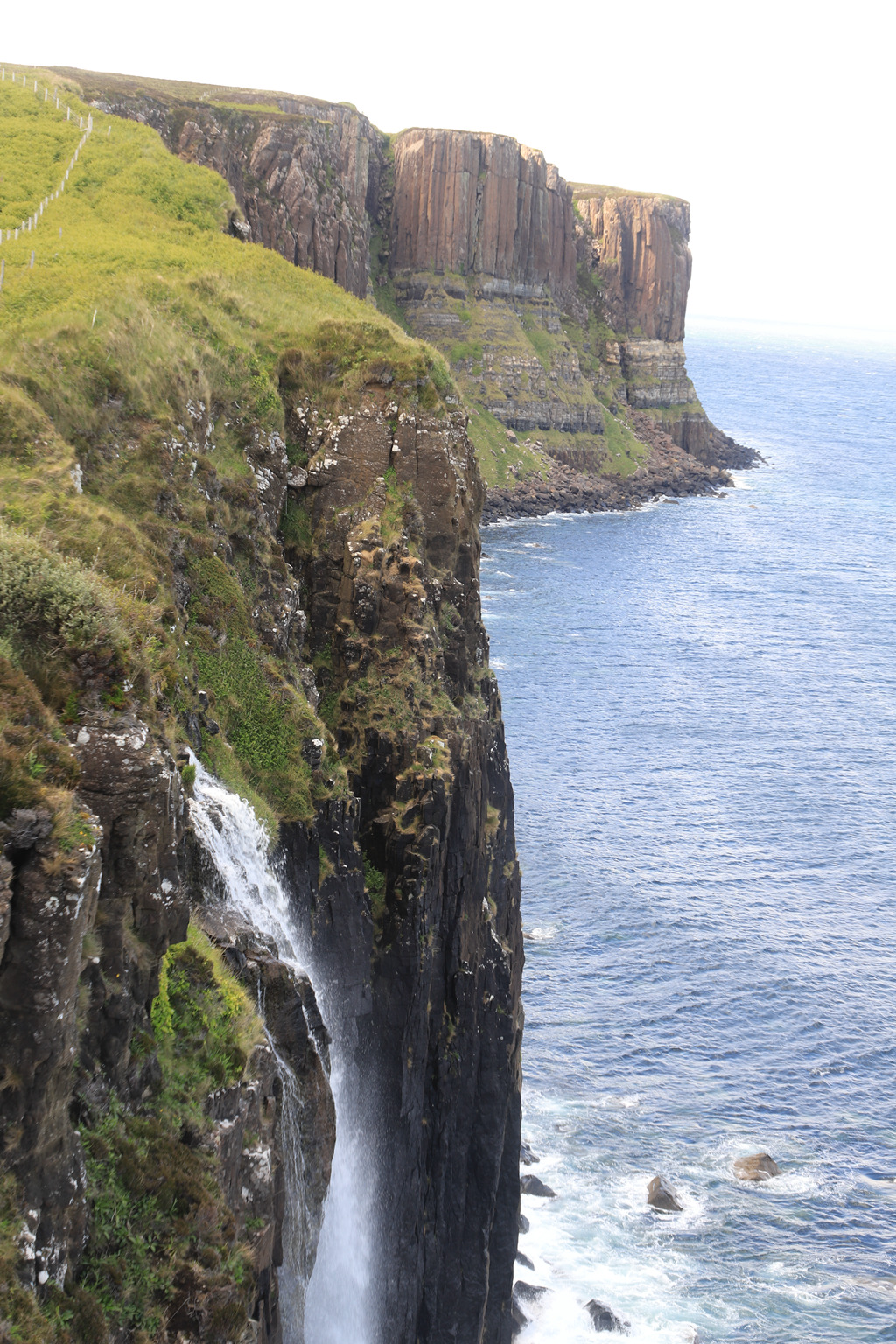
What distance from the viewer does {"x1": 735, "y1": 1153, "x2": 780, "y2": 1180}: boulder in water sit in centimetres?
4025

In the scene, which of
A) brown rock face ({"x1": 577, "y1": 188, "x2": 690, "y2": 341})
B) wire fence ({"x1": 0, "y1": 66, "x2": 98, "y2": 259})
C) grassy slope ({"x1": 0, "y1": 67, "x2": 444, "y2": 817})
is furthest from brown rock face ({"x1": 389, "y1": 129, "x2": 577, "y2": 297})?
grassy slope ({"x1": 0, "y1": 67, "x2": 444, "y2": 817})

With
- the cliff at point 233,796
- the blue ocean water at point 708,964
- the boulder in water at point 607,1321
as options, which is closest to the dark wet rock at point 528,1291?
the blue ocean water at point 708,964

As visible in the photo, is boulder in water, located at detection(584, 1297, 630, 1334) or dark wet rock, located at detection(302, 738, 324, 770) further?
boulder in water, located at detection(584, 1297, 630, 1334)

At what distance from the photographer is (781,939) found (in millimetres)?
52812

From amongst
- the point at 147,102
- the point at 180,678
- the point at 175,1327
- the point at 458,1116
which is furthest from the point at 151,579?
the point at 147,102

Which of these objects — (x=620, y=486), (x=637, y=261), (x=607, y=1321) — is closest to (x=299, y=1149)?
(x=607, y=1321)

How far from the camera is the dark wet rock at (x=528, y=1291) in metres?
36.1

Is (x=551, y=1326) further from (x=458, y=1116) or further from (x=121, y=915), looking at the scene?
(x=121, y=915)

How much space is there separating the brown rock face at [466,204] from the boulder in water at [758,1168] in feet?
488

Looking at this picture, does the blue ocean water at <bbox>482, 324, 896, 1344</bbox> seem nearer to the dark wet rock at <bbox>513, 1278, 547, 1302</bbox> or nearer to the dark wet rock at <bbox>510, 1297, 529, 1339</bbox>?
the dark wet rock at <bbox>513, 1278, 547, 1302</bbox>

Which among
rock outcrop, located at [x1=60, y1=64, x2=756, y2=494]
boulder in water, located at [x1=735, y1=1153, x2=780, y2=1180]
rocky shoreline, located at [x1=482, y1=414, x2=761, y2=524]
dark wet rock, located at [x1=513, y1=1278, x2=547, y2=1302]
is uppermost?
rock outcrop, located at [x1=60, y1=64, x2=756, y2=494]

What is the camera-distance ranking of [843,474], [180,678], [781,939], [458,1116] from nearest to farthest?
[180,678], [458,1116], [781,939], [843,474]

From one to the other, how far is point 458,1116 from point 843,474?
17454 cm

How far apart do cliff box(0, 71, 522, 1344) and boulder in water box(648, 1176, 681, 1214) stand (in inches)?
355
